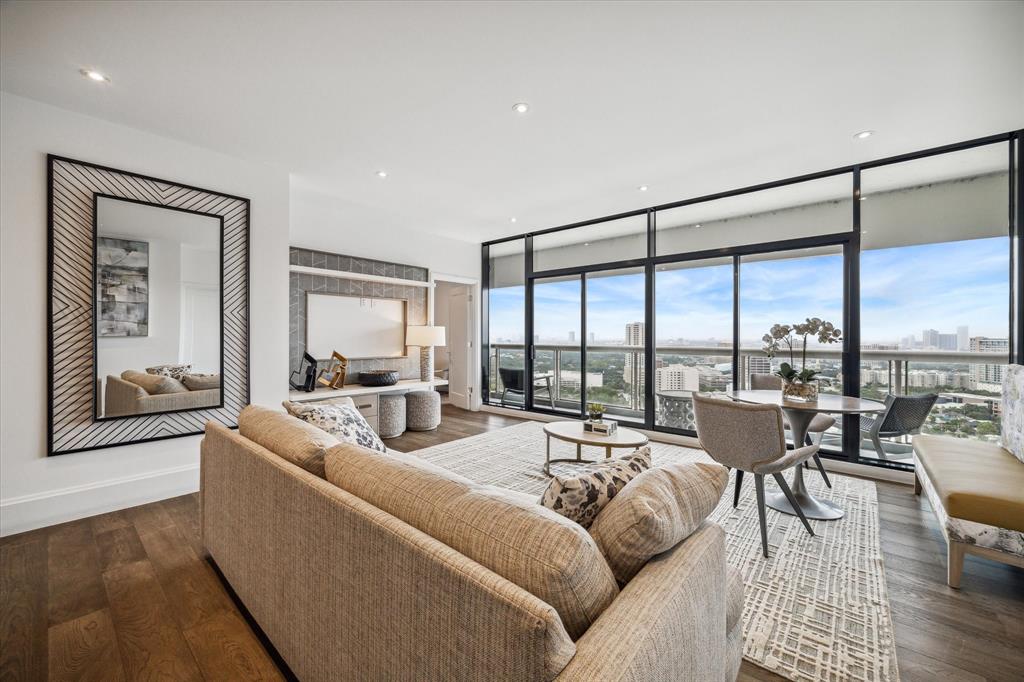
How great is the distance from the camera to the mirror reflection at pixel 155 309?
2828 millimetres

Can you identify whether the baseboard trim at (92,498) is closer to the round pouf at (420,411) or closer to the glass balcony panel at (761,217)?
the round pouf at (420,411)

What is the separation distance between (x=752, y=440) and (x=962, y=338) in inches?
95.3

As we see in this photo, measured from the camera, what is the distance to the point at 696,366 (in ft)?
15.1

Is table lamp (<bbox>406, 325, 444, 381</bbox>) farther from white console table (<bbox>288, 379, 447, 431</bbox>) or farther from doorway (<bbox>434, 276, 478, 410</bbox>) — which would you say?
doorway (<bbox>434, 276, 478, 410</bbox>)

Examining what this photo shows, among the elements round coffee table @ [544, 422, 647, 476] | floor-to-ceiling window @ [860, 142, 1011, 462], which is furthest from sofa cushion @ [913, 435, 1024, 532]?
round coffee table @ [544, 422, 647, 476]

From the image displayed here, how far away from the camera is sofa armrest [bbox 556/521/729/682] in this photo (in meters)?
0.70

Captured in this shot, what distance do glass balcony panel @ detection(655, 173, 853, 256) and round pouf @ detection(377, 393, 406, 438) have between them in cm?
347

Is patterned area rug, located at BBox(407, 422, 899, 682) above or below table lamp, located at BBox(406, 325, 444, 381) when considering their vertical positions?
below

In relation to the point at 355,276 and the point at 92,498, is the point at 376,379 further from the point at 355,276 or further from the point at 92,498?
the point at 92,498

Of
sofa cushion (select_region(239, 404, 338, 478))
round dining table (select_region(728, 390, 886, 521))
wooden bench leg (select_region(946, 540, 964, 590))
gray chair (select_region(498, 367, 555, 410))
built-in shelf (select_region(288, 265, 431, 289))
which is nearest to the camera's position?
sofa cushion (select_region(239, 404, 338, 478))

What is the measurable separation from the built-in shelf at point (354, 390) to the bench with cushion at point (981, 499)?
433 centimetres

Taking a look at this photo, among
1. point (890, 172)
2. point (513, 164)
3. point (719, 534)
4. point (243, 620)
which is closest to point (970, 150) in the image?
point (890, 172)

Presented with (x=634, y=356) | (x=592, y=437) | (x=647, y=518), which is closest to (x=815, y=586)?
(x=592, y=437)

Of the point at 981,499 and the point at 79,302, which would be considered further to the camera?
the point at 79,302
